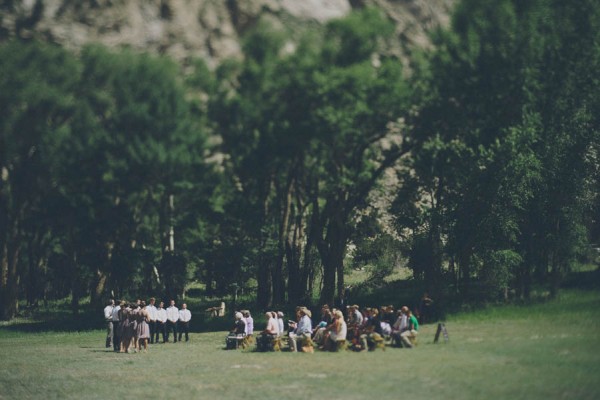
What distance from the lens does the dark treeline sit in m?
39.2

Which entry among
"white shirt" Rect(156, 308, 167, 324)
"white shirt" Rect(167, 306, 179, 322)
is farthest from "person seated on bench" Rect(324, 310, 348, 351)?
"white shirt" Rect(167, 306, 179, 322)

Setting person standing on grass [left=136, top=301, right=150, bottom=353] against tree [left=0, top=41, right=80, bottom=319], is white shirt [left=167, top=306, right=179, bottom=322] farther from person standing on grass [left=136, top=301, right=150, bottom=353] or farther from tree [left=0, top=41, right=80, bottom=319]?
tree [left=0, top=41, right=80, bottom=319]

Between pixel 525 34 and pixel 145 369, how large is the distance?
2575 centimetres

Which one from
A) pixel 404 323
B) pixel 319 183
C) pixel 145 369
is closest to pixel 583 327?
pixel 404 323

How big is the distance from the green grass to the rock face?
4329 cm

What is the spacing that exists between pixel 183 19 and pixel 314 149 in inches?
1718

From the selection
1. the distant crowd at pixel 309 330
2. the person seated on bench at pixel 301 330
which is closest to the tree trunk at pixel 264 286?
the distant crowd at pixel 309 330

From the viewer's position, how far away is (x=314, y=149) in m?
44.2

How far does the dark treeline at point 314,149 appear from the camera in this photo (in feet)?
129

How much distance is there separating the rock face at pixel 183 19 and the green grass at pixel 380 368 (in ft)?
142

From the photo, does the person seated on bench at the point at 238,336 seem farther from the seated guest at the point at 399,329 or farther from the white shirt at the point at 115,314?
the seated guest at the point at 399,329

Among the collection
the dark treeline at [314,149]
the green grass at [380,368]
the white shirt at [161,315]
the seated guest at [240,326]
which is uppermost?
the dark treeline at [314,149]

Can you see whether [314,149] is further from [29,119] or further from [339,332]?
[29,119]

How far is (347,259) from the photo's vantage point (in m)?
75.8
